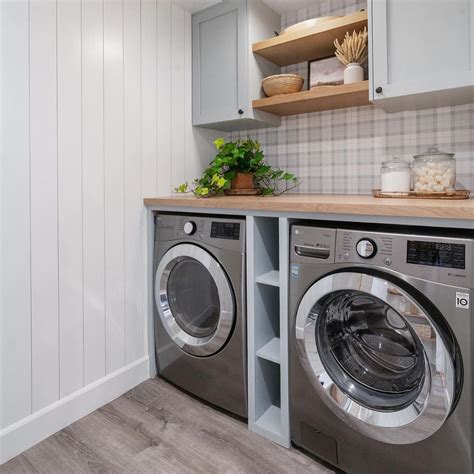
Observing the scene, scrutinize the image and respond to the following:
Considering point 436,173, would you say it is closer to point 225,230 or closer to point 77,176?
point 225,230

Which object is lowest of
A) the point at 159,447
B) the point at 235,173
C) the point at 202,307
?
the point at 159,447

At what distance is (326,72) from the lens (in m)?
2.07

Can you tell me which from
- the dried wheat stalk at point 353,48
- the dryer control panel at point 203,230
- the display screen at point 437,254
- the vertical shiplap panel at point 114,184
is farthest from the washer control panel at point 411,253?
the vertical shiplap panel at point 114,184

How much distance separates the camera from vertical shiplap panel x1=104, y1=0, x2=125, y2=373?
1.80 m

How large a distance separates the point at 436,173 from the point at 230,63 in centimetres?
132

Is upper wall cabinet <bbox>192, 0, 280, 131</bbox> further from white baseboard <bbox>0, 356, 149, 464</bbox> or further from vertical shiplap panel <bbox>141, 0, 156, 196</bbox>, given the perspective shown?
white baseboard <bbox>0, 356, 149, 464</bbox>

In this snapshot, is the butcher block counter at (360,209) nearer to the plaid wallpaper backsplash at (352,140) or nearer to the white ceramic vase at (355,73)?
the plaid wallpaper backsplash at (352,140)

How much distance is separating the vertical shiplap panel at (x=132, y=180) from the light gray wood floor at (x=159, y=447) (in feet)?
1.18

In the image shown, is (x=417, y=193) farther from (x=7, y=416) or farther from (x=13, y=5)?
(x=7, y=416)

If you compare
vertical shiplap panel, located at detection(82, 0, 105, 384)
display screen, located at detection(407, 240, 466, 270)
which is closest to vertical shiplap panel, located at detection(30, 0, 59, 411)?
vertical shiplap panel, located at detection(82, 0, 105, 384)

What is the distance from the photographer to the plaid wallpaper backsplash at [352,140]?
181 centimetres

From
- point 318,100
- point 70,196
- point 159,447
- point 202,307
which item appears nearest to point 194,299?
point 202,307

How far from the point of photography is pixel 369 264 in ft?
4.08

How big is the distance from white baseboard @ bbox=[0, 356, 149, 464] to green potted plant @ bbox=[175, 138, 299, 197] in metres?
1.06
